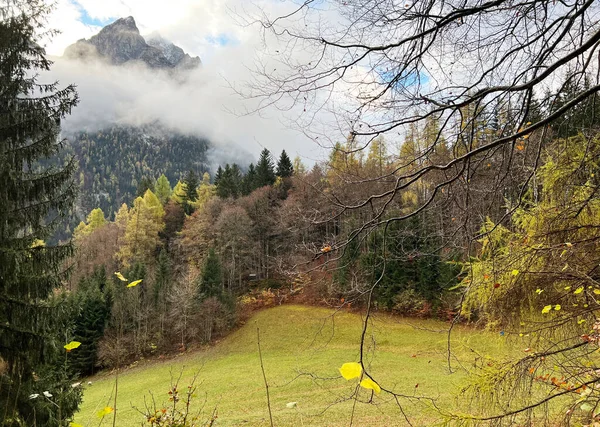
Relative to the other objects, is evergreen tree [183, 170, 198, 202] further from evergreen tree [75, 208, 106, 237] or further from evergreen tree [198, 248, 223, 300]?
evergreen tree [198, 248, 223, 300]

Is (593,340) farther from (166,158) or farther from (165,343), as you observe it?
(166,158)

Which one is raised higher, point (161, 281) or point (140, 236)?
point (140, 236)

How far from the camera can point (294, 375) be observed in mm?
14055

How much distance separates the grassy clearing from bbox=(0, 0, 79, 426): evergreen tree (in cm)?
158

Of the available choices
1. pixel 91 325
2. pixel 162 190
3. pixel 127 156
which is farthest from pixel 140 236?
pixel 127 156

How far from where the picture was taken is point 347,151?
207 centimetres

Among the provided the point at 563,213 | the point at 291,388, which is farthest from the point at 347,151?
the point at 291,388

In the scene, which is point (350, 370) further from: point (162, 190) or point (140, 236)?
point (162, 190)

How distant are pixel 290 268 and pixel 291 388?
12.0 m

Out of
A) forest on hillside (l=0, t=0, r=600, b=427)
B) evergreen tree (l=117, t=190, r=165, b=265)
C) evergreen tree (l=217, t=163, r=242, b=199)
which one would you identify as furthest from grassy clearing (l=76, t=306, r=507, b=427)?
evergreen tree (l=217, t=163, r=242, b=199)

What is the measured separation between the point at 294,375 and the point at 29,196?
445 inches

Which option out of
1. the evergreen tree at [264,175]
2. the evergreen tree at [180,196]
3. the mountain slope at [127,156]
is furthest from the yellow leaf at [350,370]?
the mountain slope at [127,156]

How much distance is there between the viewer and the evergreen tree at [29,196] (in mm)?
5742

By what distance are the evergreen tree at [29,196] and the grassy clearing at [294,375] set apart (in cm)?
158
